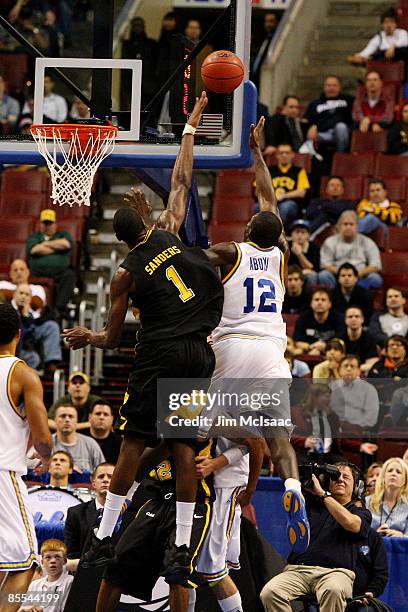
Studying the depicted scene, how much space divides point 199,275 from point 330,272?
6.99 meters

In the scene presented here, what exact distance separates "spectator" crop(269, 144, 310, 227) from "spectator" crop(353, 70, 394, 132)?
5.04 ft

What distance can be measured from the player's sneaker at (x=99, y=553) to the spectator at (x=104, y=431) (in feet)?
12.8

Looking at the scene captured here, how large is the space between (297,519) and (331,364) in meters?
4.96

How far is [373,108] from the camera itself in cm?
1794

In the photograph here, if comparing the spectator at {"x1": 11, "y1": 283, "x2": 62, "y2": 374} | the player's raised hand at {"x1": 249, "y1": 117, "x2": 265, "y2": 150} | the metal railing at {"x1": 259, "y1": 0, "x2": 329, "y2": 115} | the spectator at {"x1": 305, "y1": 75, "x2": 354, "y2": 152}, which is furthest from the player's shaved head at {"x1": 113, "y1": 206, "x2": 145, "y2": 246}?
the metal railing at {"x1": 259, "y1": 0, "x2": 329, "y2": 115}

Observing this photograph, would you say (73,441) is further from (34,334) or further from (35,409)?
(35,409)

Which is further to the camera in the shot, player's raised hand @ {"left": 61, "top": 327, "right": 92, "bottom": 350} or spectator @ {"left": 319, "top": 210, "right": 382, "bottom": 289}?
spectator @ {"left": 319, "top": 210, "right": 382, "bottom": 289}

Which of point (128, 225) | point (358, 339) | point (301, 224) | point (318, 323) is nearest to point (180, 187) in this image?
point (128, 225)

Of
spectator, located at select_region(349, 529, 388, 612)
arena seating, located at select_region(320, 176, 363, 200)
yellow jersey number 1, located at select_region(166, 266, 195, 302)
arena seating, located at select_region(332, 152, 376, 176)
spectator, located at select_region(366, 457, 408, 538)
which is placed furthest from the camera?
arena seating, located at select_region(332, 152, 376, 176)

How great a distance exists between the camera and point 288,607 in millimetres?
9328

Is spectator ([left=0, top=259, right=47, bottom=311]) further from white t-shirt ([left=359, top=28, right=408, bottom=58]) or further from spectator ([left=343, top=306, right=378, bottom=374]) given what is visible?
white t-shirt ([left=359, top=28, right=408, bottom=58])

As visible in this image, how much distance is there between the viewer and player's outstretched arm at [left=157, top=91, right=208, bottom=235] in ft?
28.2

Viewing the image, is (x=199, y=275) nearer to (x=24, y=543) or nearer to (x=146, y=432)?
(x=146, y=432)

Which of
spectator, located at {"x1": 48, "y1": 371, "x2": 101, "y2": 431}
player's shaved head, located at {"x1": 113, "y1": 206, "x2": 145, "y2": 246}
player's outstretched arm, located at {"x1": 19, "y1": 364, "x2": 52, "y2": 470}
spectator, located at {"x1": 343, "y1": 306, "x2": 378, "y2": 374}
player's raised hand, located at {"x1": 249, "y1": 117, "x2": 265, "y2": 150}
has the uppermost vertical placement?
player's raised hand, located at {"x1": 249, "y1": 117, "x2": 265, "y2": 150}
